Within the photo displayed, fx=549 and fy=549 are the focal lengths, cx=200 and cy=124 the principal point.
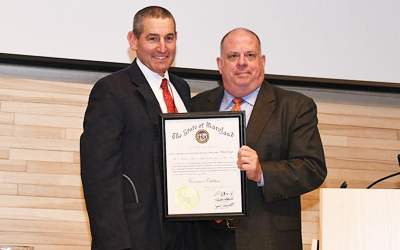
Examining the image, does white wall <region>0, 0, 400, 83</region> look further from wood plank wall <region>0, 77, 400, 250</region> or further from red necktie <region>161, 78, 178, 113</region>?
red necktie <region>161, 78, 178, 113</region>

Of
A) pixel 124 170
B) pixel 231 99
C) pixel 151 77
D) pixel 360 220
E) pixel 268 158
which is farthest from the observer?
pixel 231 99

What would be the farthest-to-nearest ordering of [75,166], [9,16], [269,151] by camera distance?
1. [75,166]
2. [9,16]
3. [269,151]

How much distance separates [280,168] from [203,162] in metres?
0.34

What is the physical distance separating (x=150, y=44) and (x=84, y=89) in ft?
3.60

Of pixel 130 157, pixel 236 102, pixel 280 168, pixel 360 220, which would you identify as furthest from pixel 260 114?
pixel 360 220

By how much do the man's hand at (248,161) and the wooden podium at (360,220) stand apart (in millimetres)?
533

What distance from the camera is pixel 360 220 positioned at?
175cm

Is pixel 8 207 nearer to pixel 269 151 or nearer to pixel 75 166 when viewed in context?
pixel 75 166

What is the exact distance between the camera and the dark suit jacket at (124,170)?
Result: 2.27 meters

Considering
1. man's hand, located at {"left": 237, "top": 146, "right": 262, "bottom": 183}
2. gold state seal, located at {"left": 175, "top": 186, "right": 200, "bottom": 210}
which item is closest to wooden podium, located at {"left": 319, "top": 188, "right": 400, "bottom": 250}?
Result: man's hand, located at {"left": 237, "top": 146, "right": 262, "bottom": 183}

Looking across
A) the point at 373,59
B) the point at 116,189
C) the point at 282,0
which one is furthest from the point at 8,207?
the point at 373,59

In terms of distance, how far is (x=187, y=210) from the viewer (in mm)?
2330

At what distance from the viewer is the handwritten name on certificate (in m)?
2.34

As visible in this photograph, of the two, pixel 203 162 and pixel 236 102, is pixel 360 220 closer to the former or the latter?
pixel 203 162
